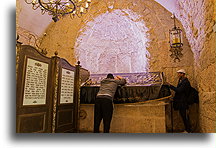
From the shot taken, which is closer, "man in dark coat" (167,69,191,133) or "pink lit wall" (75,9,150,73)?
"man in dark coat" (167,69,191,133)

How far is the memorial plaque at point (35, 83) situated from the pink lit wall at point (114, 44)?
5.52ft

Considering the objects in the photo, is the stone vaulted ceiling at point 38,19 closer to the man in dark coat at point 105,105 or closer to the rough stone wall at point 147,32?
the rough stone wall at point 147,32

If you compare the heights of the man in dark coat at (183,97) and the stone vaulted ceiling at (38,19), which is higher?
the stone vaulted ceiling at (38,19)

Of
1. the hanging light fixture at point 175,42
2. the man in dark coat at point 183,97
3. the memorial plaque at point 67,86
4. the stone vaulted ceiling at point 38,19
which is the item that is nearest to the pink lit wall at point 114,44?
the hanging light fixture at point 175,42

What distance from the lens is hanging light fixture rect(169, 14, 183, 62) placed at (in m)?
2.76

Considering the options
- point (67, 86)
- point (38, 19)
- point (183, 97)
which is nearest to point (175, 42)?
point (183, 97)

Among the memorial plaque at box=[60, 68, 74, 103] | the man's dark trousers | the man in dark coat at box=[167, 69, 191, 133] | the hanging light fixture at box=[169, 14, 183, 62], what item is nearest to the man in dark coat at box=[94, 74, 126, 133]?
the man's dark trousers

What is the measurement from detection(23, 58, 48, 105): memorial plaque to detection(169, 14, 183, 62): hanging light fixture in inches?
82.6

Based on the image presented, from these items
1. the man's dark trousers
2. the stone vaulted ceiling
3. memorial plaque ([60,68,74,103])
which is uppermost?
the stone vaulted ceiling

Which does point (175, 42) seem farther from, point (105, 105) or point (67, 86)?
point (67, 86)

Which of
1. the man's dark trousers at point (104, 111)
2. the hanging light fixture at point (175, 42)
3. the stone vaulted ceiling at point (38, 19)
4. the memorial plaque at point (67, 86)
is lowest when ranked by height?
the man's dark trousers at point (104, 111)

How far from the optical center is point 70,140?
123 cm

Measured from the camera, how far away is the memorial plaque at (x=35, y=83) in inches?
61.5

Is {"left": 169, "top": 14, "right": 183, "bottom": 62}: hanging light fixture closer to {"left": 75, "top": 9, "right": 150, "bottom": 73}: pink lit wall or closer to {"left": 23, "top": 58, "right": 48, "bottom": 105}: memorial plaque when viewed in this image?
{"left": 75, "top": 9, "right": 150, "bottom": 73}: pink lit wall
